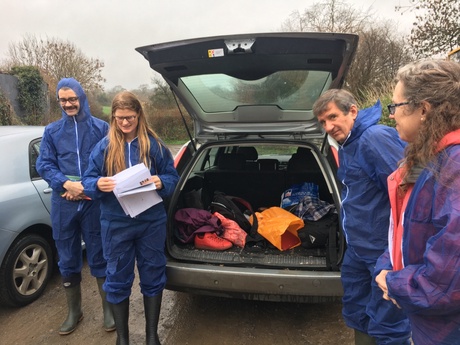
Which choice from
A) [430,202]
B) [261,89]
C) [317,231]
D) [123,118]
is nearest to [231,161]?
[261,89]

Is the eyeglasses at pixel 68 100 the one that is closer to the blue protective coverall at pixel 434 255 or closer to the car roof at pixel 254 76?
the car roof at pixel 254 76

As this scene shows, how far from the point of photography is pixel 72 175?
264 centimetres

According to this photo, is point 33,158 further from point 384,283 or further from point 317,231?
point 384,283

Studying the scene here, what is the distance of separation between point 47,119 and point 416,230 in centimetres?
1667

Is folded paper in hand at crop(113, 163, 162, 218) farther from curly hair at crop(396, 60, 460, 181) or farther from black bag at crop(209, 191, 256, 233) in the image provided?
A: curly hair at crop(396, 60, 460, 181)

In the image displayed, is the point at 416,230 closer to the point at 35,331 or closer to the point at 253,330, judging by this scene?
the point at 253,330

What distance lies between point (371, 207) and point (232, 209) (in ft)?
5.27

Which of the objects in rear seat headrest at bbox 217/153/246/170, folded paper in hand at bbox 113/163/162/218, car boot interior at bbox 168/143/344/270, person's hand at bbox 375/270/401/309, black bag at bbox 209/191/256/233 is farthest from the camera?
rear seat headrest at bbox 217/153/246/170

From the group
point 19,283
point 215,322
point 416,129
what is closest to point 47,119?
point 19,283

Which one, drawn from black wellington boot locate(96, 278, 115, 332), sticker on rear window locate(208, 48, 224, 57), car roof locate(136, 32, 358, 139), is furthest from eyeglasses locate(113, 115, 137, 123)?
black wellington boot locate(96, 278, 115, 332)

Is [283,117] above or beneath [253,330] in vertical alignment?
above

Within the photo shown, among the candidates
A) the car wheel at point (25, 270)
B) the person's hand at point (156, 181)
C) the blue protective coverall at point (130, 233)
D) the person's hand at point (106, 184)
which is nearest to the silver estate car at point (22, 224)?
the car wheel at point (25, 270)

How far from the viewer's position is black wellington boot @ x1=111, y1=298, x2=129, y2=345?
2357 millimetres

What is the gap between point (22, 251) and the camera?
295 centimetres
